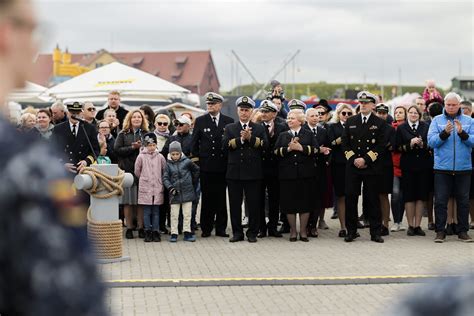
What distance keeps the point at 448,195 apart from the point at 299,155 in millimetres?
2317

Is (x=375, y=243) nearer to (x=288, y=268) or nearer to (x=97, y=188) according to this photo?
(x=288, y=268)

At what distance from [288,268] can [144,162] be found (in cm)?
358

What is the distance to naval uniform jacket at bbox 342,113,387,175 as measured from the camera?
1293cm

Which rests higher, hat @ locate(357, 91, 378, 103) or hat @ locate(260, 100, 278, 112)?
hat @ locate(357, 91, 378, 103)

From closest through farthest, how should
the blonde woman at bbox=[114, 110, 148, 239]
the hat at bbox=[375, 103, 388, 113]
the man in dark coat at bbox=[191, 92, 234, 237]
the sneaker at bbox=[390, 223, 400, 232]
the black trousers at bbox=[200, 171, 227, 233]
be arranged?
the blonde woman at bbox=[114, 110, 148, 239], the man in dark coat at bbox=[191, 92, 234, 237], the black trousers at bbox=[200, 171, 227, 233], the sneaker at bbox=[390, 223, 400, 232], the hat at bbox=[375, 103, 388, 113]

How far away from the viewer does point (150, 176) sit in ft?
43.3

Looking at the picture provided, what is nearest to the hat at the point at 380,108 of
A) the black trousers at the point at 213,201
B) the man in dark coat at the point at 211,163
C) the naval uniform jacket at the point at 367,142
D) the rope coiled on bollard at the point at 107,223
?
the naval uniform jacket at the point at 367,142

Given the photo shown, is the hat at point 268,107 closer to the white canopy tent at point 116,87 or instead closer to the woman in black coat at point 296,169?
the woman in black coat at point 296,169

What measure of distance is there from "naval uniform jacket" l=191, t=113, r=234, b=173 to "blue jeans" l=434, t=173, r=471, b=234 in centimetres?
328

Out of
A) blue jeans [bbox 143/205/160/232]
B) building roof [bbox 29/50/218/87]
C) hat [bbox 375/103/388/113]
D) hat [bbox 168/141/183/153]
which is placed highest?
building roof [bbox 29/50/218/87]

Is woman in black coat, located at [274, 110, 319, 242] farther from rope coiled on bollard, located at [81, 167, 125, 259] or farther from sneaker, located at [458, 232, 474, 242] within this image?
rope coiled on bollard, located at [81, 167, 125, 259]

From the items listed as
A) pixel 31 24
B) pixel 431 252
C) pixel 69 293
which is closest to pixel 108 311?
pixel 69 293

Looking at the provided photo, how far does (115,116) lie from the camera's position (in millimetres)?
14609

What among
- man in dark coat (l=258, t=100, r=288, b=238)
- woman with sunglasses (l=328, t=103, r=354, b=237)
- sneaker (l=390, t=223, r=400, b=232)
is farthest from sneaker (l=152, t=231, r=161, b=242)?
sneaker (l=390, t=223, r=400, b=232)
